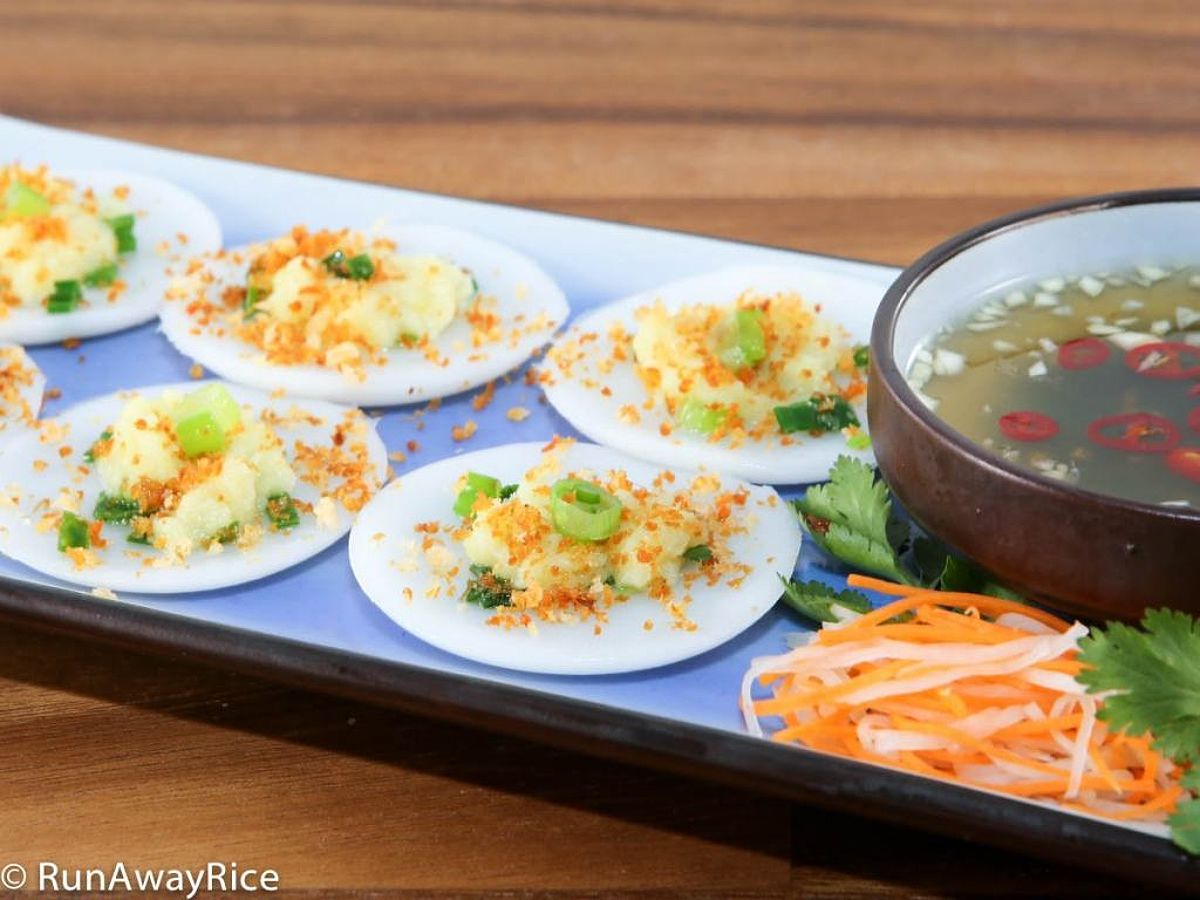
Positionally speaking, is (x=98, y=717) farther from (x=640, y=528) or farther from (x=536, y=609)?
(x=640, y=528)

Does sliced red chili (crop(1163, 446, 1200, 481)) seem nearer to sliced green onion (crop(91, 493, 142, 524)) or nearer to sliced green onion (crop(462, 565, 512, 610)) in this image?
sliced green onion (crop(462, 565, 512, 610))

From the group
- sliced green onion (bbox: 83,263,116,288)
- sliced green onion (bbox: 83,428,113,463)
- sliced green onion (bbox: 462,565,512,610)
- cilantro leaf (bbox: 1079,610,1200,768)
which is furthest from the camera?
sliced green onion (bbox: 83,263,116,288)

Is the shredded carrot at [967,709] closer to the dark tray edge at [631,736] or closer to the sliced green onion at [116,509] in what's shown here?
the dark tray edge at [631,736]

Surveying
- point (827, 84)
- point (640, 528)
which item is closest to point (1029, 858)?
point (640, 528)

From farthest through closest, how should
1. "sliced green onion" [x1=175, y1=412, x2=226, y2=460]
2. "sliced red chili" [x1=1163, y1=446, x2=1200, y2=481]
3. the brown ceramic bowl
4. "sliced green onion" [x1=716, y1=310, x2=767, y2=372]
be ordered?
1. "sliced green onion" [x1=716, y1=310, x2=767, y2=372]
2. "sliced green onion" [x1=175, y1=412, x2=226, y2=460]
3. "sliced red chili" [x1=1163, y1=446, x2=1200, y2=481]
4. the brown ceramic bowl

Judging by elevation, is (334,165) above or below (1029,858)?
above

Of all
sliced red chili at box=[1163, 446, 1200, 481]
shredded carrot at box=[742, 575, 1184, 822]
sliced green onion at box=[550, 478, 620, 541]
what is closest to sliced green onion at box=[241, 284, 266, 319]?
sliced green onion at box=[550, 478, 620, 541]
